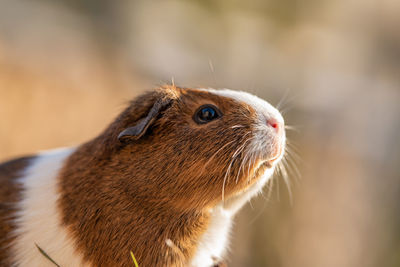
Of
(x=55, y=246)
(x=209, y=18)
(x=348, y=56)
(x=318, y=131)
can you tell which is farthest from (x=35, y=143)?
(x=348, y=56)

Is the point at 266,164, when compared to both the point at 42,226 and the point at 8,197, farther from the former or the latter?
the point at 8,197

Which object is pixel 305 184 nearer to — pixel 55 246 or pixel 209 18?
pixel 209 18

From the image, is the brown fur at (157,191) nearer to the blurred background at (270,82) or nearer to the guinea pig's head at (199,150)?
the guinea pig's head at (199,150)

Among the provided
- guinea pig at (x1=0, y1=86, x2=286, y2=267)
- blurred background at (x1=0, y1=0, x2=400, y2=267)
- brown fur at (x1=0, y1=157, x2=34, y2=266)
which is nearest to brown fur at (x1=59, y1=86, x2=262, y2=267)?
guinea pig at (x1=0, y1=86, x2=286, y2=267)

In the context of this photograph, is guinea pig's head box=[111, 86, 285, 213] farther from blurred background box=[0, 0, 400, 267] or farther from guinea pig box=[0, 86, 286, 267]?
blurred background box=[0, 0, 400, 267]

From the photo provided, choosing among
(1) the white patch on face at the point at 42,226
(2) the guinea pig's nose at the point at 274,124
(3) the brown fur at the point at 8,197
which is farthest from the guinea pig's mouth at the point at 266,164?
(3) the brown fur at the point at 8,197
